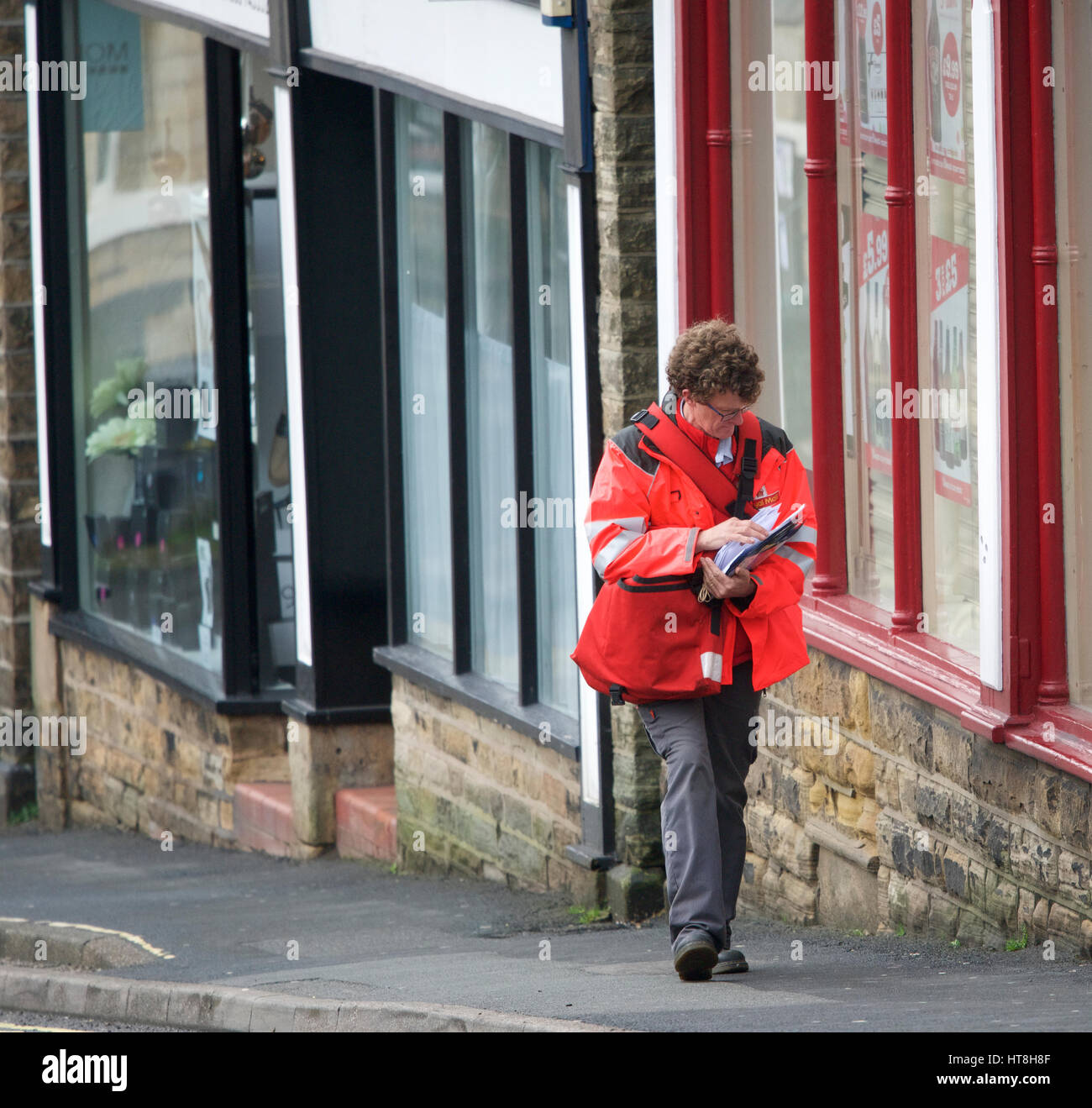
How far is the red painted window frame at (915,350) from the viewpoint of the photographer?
20.7 feet

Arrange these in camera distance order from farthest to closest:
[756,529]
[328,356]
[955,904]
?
1. [328,356]
2. [955,904]
3. [756,529]

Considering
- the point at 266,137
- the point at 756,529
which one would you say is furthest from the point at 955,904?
the point at 266,137

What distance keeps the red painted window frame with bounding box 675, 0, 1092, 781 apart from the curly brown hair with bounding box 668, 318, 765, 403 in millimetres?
822

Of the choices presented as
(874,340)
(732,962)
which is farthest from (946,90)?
(732,962)

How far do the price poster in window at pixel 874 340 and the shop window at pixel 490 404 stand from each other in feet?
6.48

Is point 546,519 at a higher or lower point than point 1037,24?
lower

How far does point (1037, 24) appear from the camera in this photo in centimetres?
622

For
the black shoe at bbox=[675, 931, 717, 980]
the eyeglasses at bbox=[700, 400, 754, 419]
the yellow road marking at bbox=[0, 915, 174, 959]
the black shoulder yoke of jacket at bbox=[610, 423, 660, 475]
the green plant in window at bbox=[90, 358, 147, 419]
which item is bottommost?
the yellow road marking at bbox=[0, 915, 174, 959]

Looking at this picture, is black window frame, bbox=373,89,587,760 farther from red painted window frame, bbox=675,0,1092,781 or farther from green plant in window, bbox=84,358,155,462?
green plant in window, bbox=84,358,155,462

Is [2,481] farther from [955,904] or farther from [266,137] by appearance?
[955,904]

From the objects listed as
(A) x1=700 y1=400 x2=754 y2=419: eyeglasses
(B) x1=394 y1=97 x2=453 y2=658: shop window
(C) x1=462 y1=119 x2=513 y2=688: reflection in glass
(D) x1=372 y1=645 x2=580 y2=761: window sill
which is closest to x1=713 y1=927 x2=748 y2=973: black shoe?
(A) x1=700 y1=400 x2=754 y2=419: eyeglasses

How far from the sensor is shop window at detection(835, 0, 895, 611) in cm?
736

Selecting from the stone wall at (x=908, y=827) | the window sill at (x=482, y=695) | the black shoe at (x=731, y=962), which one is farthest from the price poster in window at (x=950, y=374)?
the window sill at (x=482, y=695)

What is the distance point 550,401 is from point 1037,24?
316cm
